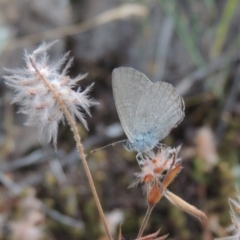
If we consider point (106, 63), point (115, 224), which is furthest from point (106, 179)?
point (106, 63)

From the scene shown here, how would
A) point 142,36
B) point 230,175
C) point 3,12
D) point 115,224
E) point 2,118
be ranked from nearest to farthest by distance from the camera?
point 115,224, point 230,175, point 2,118, point 3,12, point 142,36

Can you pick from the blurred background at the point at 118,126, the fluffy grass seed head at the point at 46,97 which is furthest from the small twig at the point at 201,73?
the fluffy grass seed head at the point at 46,97

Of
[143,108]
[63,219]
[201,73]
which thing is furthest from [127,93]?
[201,73]

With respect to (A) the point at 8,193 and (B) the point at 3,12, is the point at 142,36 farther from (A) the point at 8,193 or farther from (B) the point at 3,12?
(A) the point at 8,193

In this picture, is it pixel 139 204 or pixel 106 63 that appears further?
pixel 106 63

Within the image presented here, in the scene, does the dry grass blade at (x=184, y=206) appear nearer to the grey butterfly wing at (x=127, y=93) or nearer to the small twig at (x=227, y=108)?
the grey butterfly wing at (x=127, y=93)

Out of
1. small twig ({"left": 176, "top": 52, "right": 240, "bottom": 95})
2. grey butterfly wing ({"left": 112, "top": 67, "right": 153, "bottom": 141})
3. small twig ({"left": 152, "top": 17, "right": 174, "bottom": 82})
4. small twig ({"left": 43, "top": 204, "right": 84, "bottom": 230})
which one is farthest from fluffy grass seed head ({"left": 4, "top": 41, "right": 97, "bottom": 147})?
small twig ({"left": 152, "top": 17, "right": 174, "bottom": 82})
